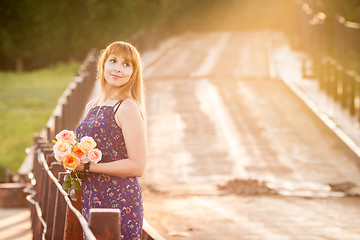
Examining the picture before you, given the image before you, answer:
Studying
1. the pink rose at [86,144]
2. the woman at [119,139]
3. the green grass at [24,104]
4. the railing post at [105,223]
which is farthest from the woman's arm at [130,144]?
the green grass at [24,104]

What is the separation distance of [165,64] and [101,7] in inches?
366

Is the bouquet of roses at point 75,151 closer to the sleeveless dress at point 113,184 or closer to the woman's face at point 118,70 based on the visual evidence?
the sleeveless dress at point 113,184

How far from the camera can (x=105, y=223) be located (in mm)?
4383

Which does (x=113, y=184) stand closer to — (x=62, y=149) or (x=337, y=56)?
(x=62, y=149)

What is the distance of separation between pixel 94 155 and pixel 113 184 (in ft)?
0.76

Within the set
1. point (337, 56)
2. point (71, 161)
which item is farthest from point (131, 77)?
point (337, 56)

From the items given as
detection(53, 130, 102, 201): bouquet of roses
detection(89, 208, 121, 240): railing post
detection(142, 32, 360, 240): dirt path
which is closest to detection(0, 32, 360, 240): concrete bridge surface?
detection(142, 32, 360, 240): dirt path

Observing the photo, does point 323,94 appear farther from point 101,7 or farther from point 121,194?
Result: point 101,7

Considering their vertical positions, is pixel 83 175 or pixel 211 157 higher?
pixel 83 175

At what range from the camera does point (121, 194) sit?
572 centimetres

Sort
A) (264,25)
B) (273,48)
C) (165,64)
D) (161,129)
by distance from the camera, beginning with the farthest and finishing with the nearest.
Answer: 1. (264,25)
2. (273,48)
3. (165,64)
4. (161,129)

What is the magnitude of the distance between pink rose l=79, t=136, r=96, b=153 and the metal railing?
13999 mm

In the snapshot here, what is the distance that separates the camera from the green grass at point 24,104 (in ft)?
102

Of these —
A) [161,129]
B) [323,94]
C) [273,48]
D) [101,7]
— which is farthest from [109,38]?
[161,129]
